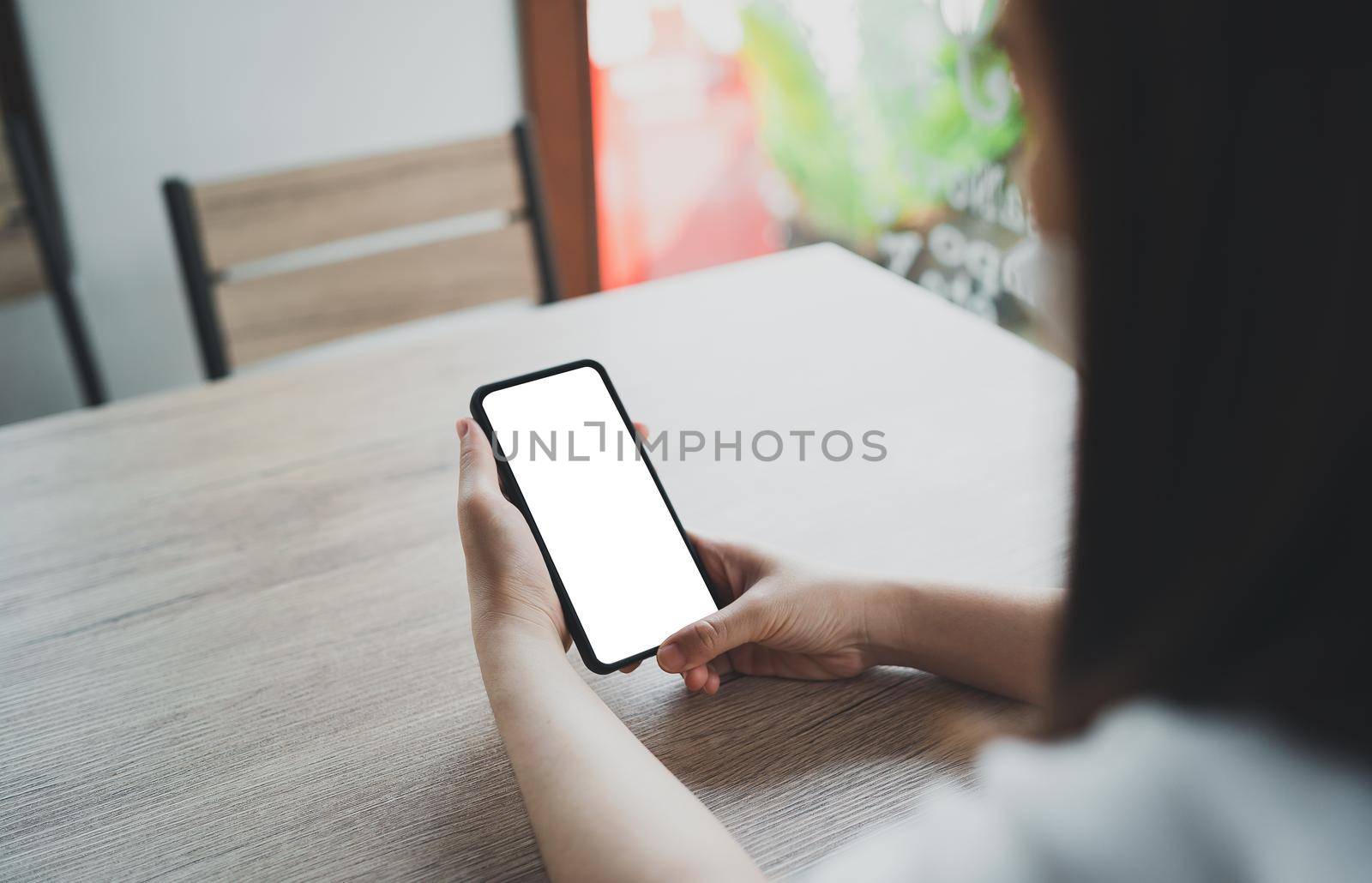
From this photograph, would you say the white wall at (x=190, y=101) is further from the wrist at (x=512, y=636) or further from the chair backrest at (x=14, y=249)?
the wrist at (x=512, y=636)

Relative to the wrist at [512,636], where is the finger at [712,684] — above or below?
below

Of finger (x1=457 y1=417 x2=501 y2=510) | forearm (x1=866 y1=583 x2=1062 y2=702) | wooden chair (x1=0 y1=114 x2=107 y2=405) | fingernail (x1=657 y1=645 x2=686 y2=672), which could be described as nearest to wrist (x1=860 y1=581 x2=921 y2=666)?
forearm (x1=866 y1=583 x2=1062 y2=702)

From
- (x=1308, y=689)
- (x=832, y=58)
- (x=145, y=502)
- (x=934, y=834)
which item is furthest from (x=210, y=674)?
(x=832, y=58)

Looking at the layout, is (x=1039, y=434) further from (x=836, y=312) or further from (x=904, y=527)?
(x=836, y=312)

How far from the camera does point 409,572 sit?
0.66 meters

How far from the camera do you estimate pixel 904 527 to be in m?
0.68

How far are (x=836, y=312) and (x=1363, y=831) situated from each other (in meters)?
0.81

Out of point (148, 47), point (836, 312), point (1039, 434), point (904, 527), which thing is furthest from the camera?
point (148, 47)

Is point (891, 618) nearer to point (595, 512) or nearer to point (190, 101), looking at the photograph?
point (595, 512)

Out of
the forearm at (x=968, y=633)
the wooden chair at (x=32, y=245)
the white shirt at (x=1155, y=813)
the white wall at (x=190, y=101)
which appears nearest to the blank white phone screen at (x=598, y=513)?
the forearm at (x=968, y=633)

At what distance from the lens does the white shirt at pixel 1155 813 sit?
24cm

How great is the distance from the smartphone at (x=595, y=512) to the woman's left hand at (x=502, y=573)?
2 cm

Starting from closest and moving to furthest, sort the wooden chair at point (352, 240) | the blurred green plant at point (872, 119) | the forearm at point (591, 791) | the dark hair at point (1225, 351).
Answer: the dark hair at point (1225, 351)
the forearm at point (591, 791)
the wooden chair at point (352, 240)
the blurred green plant at point (872, 119)

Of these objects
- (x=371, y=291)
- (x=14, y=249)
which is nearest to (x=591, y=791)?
(x=371, y=291)
